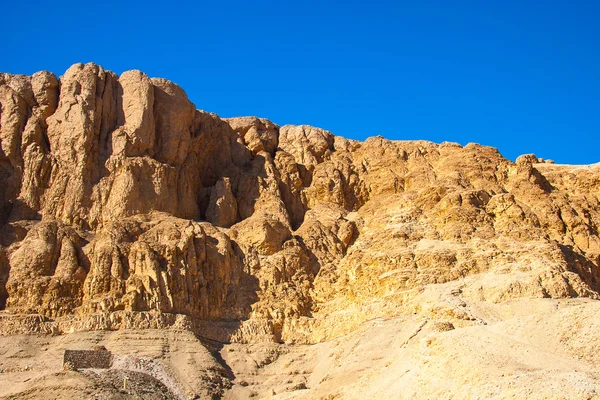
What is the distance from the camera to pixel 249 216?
69188mm

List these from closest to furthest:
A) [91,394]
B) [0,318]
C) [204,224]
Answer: [91,394] < [0,318] < [204,224]

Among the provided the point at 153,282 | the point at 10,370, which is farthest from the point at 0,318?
the point at 153,282

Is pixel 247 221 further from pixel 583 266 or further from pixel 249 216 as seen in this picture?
pixel 583 266

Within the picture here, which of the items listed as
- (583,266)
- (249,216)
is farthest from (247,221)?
(583,266)

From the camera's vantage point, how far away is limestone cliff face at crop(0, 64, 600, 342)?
188 ft

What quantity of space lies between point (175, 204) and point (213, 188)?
4.34 m

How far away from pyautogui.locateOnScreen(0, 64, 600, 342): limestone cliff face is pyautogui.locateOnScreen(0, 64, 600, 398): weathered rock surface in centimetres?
11

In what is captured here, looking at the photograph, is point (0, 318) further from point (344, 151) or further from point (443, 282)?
point (344, 151)

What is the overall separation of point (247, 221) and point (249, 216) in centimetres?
326

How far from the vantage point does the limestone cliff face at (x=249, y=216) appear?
57156 millimetres

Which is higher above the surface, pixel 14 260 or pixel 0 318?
pixel 14 260

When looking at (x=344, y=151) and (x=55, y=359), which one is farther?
(x=344, y=151)


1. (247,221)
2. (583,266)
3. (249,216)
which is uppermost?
(249,216)

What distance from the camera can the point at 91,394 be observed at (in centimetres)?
4653
